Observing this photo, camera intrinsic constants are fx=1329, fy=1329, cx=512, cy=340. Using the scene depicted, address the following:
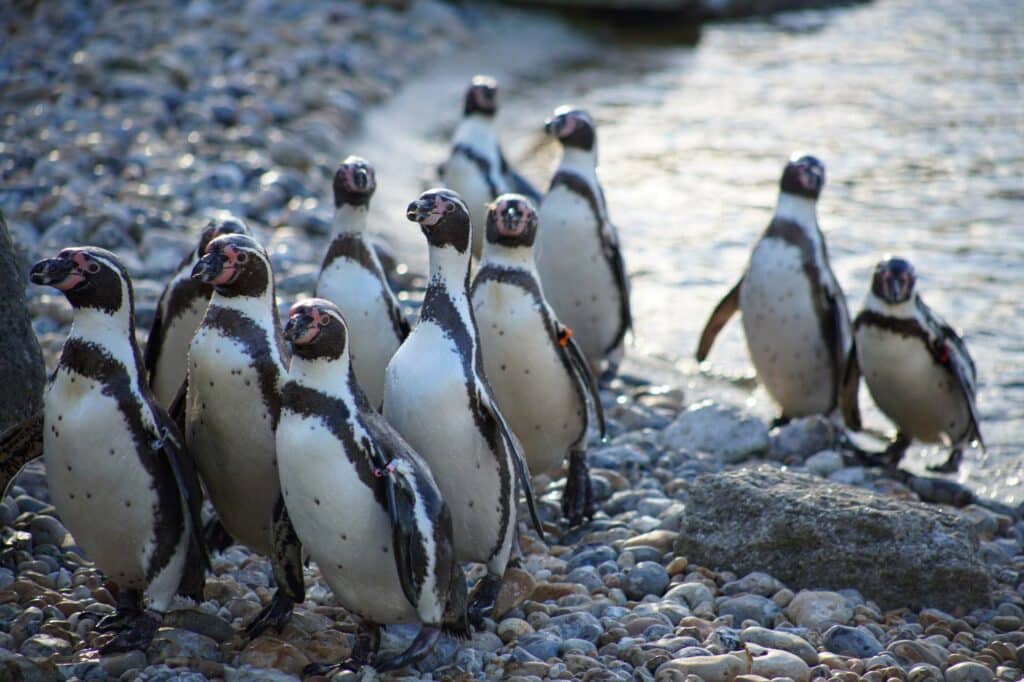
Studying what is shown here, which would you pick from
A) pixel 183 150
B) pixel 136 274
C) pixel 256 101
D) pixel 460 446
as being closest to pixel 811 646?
pixel 460 446

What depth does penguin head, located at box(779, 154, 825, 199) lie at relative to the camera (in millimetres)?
7098

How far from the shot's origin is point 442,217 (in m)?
4.62

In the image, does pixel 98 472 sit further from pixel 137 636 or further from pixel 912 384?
pixel 912 384

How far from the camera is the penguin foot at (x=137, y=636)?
159 inches

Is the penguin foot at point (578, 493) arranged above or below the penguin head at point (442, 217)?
below

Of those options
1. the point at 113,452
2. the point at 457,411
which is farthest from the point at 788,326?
the point at 113,452

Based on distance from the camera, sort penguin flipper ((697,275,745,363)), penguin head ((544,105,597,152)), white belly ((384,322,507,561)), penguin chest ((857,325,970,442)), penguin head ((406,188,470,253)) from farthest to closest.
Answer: penguin flipper ((697,275,745,363)) → penguin head ((544,105,597,152)) → penguin chest ((857,325,970,442)) → penguin head ((406,188,470,253)) → white belly ((384,322,507,561))

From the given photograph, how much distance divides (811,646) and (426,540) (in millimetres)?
1404

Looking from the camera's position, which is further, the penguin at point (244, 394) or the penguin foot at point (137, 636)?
the penguin at point (244, 394)

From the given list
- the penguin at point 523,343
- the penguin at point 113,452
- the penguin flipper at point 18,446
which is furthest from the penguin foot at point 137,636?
the penguin at point 523,343

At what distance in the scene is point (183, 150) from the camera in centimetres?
1066

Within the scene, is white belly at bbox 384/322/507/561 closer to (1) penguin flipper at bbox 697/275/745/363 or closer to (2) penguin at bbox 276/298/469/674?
(2) penguin at bbox 276/298/469/674

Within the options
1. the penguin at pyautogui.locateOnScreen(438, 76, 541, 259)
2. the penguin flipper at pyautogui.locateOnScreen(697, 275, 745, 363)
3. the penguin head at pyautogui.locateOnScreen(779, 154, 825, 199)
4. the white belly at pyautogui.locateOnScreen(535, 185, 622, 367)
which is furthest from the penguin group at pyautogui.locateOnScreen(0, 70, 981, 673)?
the penguin at pyautogui.locateOnScreen(438, 76, 541, 259)

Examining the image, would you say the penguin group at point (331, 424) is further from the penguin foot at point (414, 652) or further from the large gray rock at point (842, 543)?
the large gray rock at point (842, 543)
